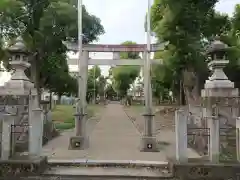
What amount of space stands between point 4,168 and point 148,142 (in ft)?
18.5

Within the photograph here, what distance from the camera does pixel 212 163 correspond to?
8.00 meters

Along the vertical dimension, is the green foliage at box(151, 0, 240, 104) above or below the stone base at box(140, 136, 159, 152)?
above

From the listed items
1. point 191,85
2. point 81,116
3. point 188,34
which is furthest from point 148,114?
point 191,85

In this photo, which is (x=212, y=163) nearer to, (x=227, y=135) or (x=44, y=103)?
(x=227, y=135)

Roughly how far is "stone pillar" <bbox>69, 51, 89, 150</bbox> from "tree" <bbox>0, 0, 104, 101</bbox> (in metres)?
10.8

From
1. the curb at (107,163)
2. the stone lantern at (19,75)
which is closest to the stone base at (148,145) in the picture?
the curb at (107,163)

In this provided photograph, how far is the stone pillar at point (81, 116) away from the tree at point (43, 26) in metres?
10.8

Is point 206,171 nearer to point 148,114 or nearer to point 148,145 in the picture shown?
point 148,145

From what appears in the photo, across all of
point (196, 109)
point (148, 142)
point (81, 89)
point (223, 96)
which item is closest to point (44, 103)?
point (81, 89)

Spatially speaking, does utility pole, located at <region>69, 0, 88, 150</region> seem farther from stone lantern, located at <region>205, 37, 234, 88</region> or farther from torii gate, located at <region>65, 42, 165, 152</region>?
stone lantern, located at <region>205, 37, 234, 88</region>

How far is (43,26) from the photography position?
24.4 metres

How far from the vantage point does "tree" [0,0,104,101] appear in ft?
77.2

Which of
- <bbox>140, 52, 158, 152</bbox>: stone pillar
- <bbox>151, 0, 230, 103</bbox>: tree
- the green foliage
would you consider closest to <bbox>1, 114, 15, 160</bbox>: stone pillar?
<bbox>140, 52, 158, 152</bbox>: stone pillar

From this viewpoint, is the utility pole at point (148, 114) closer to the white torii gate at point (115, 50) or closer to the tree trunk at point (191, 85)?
the white torii gate at point (115, 50)
